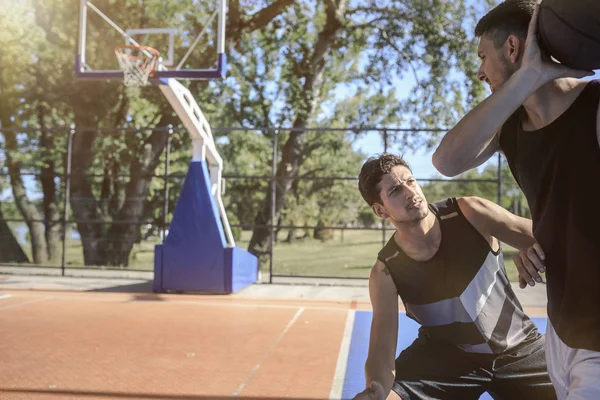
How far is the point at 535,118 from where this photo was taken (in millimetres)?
1698

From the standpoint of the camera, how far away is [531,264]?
178 centimetres

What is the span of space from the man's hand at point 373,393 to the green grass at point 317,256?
9171 mm

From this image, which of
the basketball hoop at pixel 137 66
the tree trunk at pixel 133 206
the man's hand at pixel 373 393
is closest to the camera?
the man's hand at pixel 373 393

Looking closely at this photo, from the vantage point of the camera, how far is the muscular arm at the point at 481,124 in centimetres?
151

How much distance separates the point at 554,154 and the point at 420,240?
0.93 meters

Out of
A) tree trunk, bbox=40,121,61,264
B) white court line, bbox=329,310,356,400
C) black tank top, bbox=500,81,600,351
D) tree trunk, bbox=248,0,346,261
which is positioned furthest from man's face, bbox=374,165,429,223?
tree trunk, bbox=40,121,61,264

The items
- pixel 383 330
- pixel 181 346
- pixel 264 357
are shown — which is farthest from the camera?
pixel 181 346

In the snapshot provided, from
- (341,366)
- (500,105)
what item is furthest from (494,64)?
(341,366)

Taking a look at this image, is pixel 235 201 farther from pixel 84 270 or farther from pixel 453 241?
pixel 453 241

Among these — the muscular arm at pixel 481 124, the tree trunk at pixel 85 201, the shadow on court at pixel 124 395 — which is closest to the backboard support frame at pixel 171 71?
the tree trunk at pixel 85 201

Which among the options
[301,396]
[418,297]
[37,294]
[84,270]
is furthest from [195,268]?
[418,297]

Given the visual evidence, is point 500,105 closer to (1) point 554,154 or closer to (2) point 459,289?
(1) point 554,154

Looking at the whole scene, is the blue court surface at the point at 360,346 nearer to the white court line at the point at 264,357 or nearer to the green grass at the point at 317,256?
the white court line at the point at 264,357

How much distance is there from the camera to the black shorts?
244 centimetres
